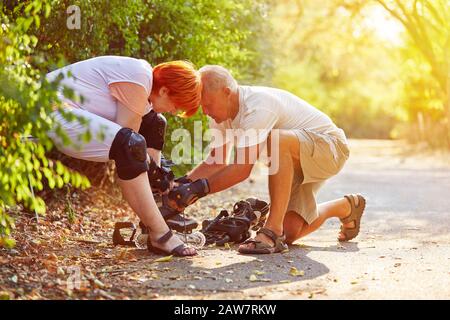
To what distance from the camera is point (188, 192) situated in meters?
5.32

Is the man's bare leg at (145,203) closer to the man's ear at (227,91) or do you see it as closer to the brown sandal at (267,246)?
the brown sandal at (267,246)

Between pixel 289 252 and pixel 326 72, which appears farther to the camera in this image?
pixel 326 72

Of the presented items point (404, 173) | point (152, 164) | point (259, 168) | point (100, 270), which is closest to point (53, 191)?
point (152, 164)

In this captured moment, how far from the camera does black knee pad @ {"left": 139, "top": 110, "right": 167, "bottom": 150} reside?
5.70 m

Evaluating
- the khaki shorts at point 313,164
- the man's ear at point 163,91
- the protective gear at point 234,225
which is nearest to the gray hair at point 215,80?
the man's ear at point 163,91

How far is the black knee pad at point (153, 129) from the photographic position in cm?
570

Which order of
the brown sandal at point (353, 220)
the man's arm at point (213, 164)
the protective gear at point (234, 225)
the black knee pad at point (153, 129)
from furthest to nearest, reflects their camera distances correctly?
the brown sandal at point (353, 220) < the man's arm at point (213, 164) < the protective gear at point (234, 225) < the black knee pad at point (153, 129)

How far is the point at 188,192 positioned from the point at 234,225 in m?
0.67

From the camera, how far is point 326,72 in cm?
3762

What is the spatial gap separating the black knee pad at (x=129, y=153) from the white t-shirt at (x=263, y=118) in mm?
711

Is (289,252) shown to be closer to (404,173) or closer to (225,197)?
(225,197)

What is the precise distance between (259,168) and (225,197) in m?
4.83

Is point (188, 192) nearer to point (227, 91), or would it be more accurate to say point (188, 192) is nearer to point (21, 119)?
point (227, 91)

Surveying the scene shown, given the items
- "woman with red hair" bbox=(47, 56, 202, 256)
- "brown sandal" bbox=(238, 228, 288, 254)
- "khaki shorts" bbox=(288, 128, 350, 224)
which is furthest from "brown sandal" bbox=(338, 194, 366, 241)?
"woman with red hair" bbox=(47, 56, 202, 256)
